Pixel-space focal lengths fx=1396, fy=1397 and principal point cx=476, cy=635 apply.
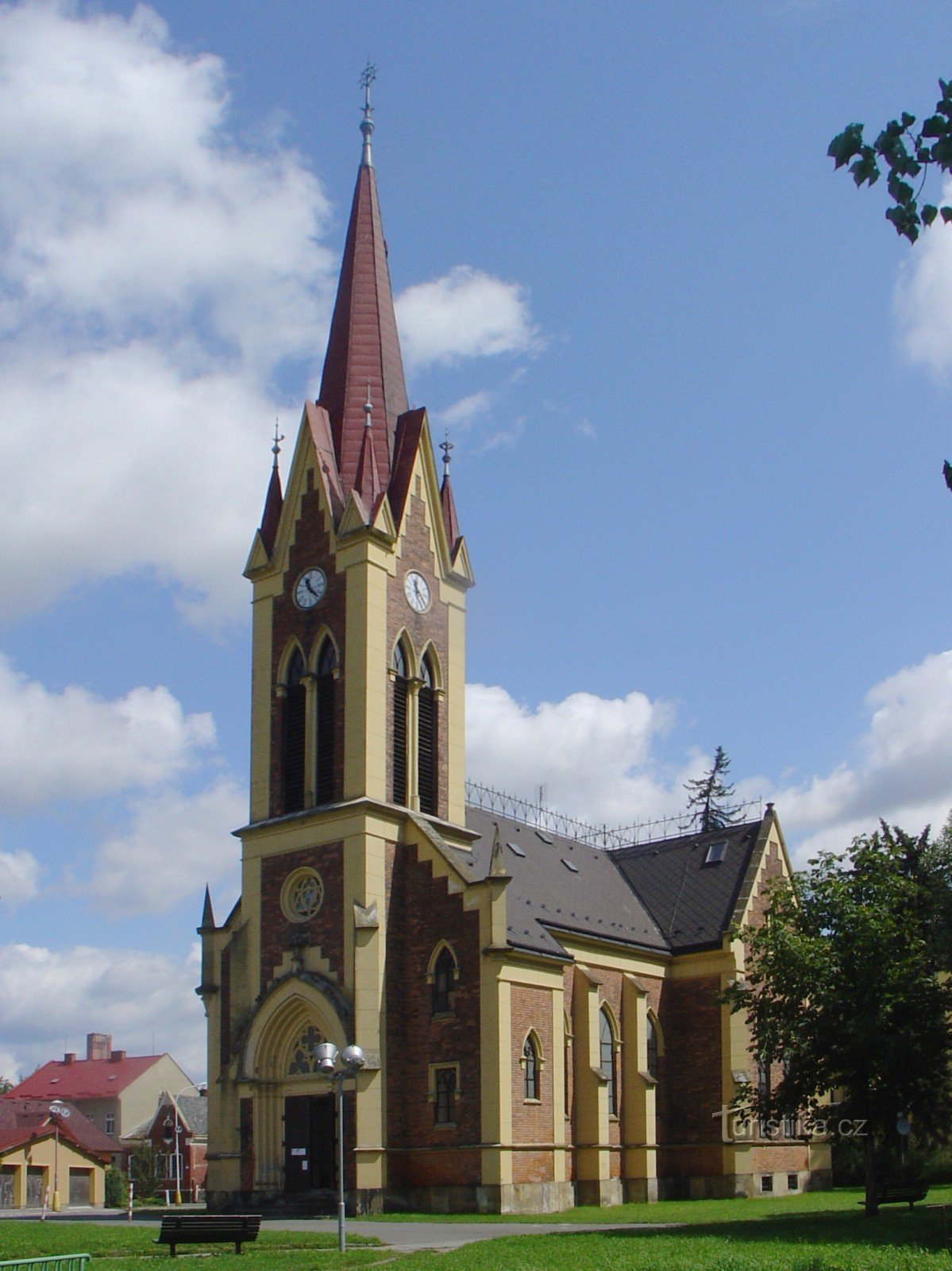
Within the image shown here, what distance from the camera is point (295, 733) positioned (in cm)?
4116

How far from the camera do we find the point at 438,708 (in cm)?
4188

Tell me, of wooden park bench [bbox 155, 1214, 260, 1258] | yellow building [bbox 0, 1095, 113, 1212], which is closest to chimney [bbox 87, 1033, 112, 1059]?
yellow building [bbox 0, 1095, 113, 1212]

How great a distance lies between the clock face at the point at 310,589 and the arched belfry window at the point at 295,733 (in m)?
1.45

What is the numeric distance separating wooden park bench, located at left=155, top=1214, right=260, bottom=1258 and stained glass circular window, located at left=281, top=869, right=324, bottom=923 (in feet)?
51.5

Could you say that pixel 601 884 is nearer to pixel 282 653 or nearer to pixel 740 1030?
pixel 740 1030

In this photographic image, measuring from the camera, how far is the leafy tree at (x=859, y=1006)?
28062mm

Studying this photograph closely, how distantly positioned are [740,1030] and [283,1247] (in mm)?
23336

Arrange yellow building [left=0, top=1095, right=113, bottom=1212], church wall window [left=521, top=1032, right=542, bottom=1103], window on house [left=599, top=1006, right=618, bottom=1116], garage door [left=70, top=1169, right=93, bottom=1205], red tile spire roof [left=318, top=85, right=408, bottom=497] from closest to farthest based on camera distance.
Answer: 1. church wall window [left=521, top=1032, right=542, bottom=1103]
2. window on house [left=599, top=1006, right=618, bottom=1116]
3. red tile spire roof [left=318, top=85, right=408, bottom=497]
4. yellow building [left=0, top=1095, right=113, bottom=1212]
5. garage door [left=70, top=1169, right=93, bottom=1205]

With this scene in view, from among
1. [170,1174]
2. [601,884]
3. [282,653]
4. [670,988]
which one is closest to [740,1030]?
[670,988]

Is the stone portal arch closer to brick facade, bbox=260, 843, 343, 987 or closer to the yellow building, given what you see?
brick facade, bbox=260, 843, 343, 987

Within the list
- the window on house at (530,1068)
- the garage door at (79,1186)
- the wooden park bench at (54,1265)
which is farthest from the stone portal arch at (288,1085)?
the garage door at (79,1186)

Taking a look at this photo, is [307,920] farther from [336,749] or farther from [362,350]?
[362,350]

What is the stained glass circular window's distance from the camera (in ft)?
125

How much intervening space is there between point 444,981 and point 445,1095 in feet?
9.33
